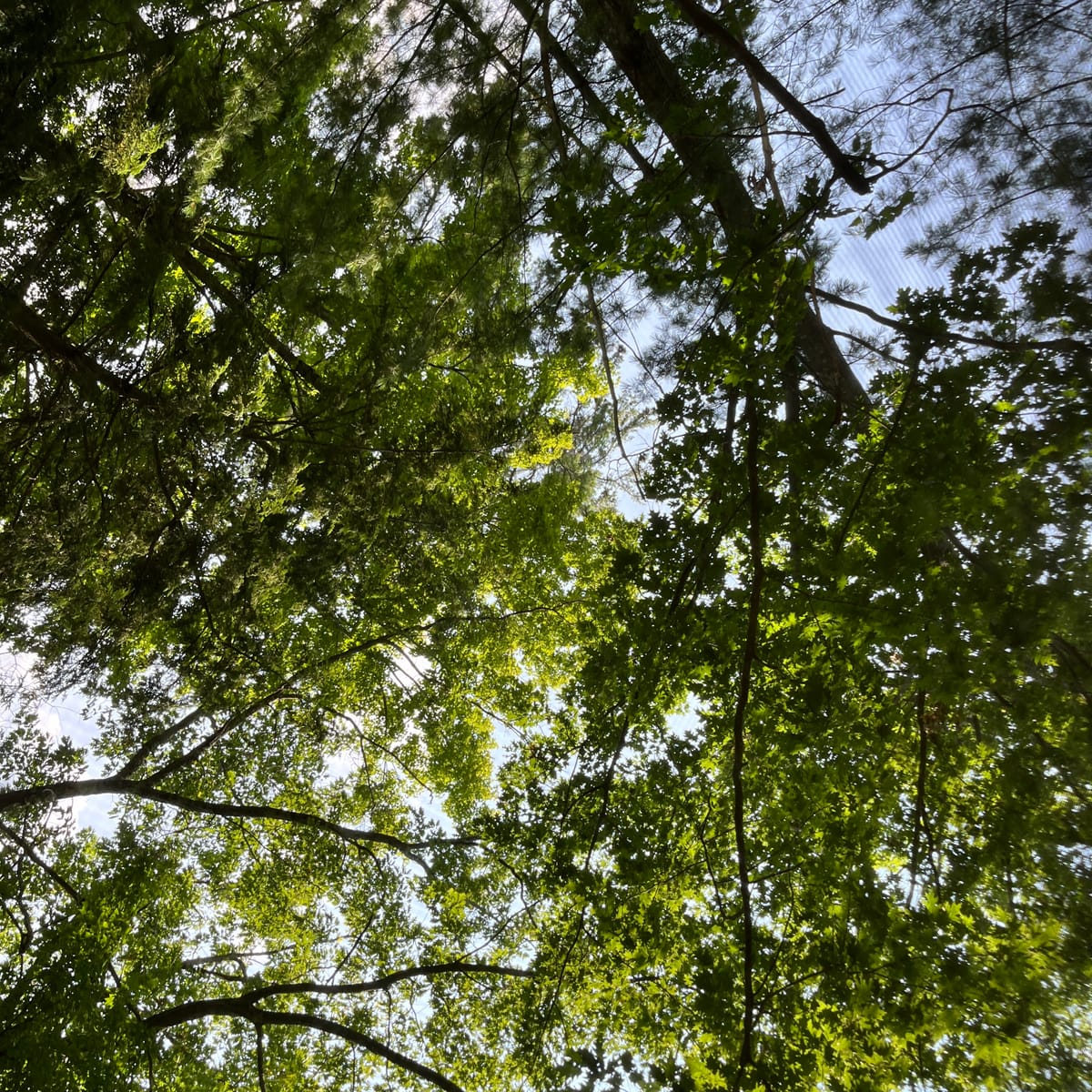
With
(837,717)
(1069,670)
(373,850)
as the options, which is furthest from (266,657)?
(1069,670)

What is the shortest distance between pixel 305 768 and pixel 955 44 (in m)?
9.85

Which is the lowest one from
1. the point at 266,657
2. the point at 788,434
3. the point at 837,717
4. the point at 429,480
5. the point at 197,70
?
the point at 837,717

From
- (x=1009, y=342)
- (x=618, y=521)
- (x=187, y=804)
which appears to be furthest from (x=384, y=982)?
(x=1009, y=342)

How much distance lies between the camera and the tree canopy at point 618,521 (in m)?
2.50

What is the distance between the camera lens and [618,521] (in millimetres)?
8727

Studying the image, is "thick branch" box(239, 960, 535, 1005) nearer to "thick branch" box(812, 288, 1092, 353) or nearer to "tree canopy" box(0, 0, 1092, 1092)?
"tree canopy" box(0, 0, 1092, 1092)

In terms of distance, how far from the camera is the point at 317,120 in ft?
16.5

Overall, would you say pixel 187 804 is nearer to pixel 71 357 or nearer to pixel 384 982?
pixel 384 982

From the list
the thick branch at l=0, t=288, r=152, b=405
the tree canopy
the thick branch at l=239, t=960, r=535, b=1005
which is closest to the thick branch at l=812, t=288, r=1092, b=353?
the tree canopy

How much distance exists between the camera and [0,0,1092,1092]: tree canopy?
250 cm

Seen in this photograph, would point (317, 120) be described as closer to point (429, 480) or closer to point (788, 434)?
point (429, 480)

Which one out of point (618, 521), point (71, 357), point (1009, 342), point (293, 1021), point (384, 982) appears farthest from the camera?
point (618, 521)

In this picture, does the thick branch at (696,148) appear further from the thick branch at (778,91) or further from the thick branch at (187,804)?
the thick branch at (187,804)

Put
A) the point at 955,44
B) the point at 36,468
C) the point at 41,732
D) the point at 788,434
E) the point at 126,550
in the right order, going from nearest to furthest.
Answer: the point at 788,434, the point at 955,44, the point at 36,468, the point at 126,550, the point at 41,732
